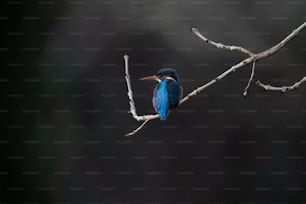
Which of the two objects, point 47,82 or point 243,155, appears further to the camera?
point 243,155

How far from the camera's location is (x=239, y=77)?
422 cm

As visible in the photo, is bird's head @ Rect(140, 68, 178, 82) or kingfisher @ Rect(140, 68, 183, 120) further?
bird's head @ Rect(140, 68, 178, 82)

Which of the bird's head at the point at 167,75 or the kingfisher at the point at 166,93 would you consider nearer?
the kingfisher at the point at 166,93

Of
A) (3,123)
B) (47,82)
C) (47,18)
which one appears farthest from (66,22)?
(3,123)

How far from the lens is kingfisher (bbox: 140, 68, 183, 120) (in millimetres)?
1626

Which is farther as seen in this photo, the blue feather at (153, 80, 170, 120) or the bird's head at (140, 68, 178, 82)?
the bird's head at (140, 68, 178, 82)

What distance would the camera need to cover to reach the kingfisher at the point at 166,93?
1626 millimetres

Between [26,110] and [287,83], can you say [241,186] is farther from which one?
[26,110]

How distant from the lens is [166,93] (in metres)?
1.67

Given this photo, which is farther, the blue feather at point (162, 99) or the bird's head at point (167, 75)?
the bird's head at point (167, 75)

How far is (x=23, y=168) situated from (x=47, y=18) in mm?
862

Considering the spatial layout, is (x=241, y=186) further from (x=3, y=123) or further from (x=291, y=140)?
(x=3, y=123)

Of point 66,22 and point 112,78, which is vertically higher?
point 66,22

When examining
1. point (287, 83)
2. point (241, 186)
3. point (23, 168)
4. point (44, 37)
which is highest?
point (44, 37)
